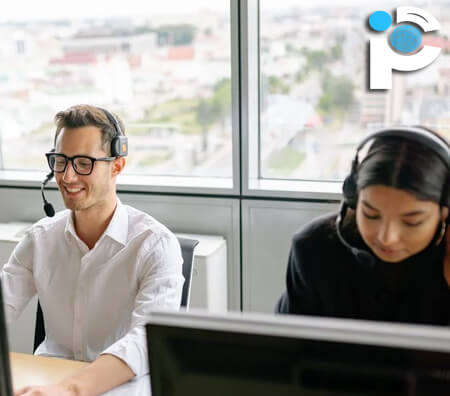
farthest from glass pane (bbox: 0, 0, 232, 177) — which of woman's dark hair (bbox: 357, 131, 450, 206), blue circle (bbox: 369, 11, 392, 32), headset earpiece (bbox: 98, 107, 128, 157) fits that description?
woman's dark hair (bbox: 357, 131, 450, 206)

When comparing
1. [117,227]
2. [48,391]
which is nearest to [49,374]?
[48,391]

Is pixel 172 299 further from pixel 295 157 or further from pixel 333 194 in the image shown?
pixel 295 157

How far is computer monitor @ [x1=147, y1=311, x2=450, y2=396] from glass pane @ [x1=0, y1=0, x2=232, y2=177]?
2.29 meters

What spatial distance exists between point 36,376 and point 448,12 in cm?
216

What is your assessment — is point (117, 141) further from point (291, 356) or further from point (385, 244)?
point (291, 356)

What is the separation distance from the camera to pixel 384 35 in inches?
102

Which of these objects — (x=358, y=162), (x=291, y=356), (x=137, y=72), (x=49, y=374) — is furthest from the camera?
(x=137, y=72)

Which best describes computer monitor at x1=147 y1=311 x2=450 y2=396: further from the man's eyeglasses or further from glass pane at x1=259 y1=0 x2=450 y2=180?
glass pane at x1=259 y1=0 x2=450 y2=180

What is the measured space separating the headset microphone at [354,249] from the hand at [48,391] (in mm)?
666

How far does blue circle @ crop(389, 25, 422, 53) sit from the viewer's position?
101 inches

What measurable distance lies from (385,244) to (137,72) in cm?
212

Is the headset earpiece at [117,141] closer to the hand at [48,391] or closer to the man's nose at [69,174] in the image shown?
the man's nose at [69,174]

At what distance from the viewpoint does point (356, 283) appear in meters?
1.29

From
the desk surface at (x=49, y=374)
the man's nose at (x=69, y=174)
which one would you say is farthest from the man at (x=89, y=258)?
the desk surface at (x=49, y=374)
